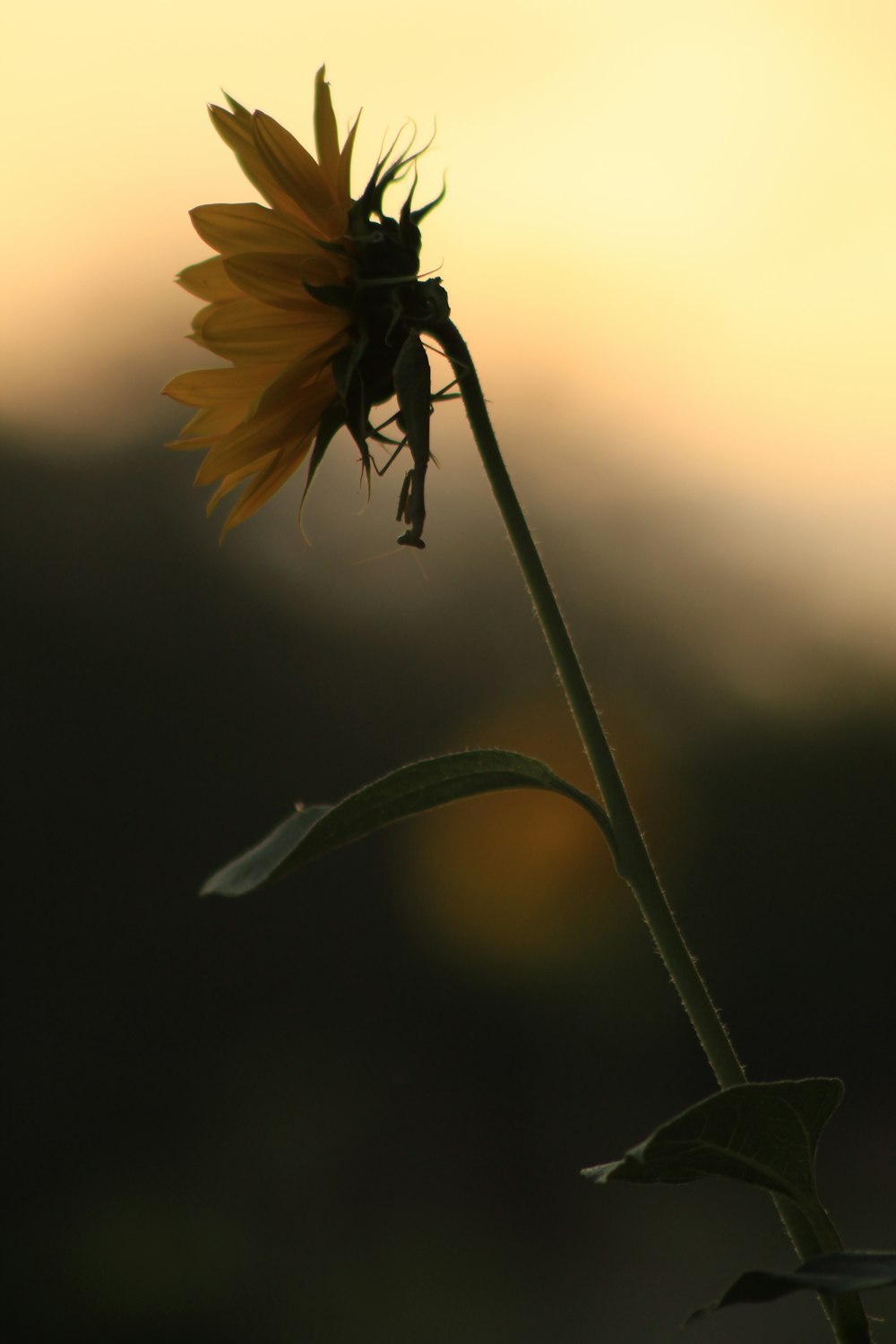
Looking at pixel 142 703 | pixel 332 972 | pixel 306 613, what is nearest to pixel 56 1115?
pixel 332 972

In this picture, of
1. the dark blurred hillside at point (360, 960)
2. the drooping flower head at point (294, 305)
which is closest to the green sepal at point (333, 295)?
the drooping flower head at point (294, 305)

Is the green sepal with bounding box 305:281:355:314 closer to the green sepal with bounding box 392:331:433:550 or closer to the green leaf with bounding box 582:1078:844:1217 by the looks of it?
the green sepal with bounding box 392:331:433:550

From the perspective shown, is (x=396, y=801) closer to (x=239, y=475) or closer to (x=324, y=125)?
(x=239, y=475)

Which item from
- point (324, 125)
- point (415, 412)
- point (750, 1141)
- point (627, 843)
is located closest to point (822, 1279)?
point (750, 1141)

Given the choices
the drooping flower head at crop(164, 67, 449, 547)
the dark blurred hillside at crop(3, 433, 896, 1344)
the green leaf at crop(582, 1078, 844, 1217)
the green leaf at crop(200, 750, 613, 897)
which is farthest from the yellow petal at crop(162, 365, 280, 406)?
the dark blurred hillside at crop(3, 433, 896, 1344)

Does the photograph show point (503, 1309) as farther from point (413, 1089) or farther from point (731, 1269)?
point (413, 1089)
